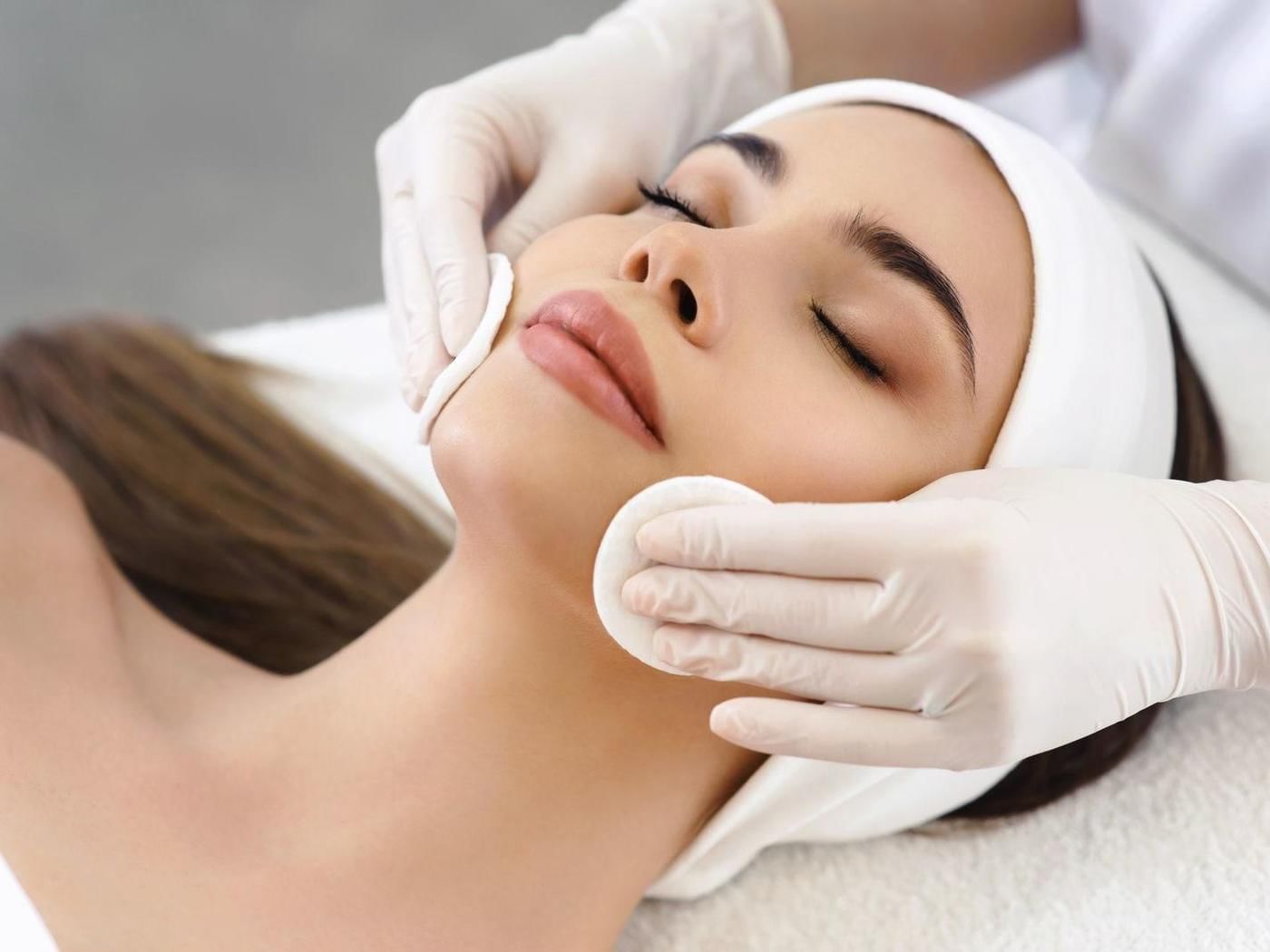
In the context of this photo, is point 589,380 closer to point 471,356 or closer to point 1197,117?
point 471,356

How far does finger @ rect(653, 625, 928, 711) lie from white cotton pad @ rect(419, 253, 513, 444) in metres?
0.29

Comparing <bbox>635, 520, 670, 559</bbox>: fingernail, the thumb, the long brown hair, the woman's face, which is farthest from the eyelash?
the long brown hair

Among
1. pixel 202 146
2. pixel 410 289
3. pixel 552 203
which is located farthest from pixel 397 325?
pixel 202 146

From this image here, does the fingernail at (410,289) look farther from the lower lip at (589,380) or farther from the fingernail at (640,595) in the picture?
the fingernail at (640,595)

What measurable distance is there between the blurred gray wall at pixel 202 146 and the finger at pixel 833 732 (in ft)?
6.49

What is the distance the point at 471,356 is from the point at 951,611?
1.49 feet

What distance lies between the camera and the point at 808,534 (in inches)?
35.1

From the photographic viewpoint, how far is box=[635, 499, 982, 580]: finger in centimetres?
88

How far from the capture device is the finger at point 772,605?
35.5 inches

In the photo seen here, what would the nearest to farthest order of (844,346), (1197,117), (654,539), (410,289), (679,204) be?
1. (654,539)
2. (844,346)
3. (679,204)
4. (410,289)
5. (1197,117)

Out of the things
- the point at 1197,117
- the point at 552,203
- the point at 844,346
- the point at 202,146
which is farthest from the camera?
the point at 202,146

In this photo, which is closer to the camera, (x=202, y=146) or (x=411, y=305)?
(x=411, y=305)

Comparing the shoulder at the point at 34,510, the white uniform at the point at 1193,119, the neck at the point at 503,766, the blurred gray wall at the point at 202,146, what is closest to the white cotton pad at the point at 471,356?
the neck at the point at 503,766

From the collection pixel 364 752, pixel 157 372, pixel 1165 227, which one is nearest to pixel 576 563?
pixel 364 752
